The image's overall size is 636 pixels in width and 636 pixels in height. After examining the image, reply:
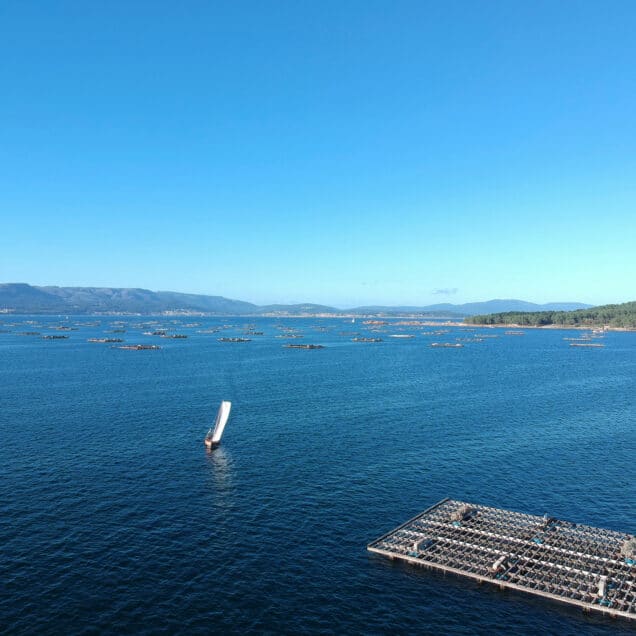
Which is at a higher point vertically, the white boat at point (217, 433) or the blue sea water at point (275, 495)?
the white boat at point (217, 433)

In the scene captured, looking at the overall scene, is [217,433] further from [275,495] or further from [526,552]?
[526,552]

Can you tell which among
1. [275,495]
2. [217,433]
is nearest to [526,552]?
[275,495]

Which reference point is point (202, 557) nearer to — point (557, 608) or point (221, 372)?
point (557, 608)

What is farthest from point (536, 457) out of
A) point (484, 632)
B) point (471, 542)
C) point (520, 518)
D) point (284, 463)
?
point (484, 632)

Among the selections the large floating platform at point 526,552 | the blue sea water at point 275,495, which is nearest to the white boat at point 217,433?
the blue sea water at point 275,495

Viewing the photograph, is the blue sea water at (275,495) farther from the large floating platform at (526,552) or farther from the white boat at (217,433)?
the white boat at (217,433)
